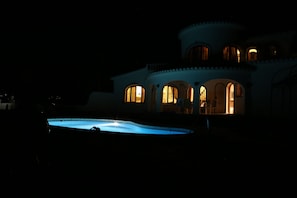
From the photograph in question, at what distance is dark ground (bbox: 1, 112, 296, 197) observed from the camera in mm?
4188

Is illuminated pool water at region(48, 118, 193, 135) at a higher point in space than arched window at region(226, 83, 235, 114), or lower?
lower

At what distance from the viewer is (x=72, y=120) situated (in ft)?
53.7

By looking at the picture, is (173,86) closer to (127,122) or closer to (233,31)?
(233,31)

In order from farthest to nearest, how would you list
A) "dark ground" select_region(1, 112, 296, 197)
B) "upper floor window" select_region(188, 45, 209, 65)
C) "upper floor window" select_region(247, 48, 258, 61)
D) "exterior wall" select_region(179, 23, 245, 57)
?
"upper floor window" select_region(188, 45, 209, 65), "exterior wall" select_region(179, 23, 245, 57), "upper floor window" select_region(247, 48, 258, 61), "dark ground" select_region(1, 112, 296, 197)

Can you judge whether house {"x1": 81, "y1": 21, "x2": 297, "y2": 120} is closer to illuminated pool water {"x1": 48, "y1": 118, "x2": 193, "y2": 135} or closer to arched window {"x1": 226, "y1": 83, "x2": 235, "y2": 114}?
arched window {"x1": 226, "y1": 83, "x2": 235, "y2": 114}

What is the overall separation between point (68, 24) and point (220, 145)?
30.0 metres

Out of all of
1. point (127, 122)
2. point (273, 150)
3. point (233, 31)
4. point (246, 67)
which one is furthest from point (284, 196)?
point (233, 31)

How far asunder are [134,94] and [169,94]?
358cm

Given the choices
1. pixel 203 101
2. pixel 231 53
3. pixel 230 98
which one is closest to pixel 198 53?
pixel 231 53

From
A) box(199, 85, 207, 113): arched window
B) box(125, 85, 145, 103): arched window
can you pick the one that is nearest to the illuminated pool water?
box(199, 85, 207, 113): arched window

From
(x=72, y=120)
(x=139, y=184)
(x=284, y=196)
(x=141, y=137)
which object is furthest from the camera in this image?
(x=72, y=120)

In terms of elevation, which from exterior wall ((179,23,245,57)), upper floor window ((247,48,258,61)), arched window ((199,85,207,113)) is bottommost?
arched window ((199,85,207,113))

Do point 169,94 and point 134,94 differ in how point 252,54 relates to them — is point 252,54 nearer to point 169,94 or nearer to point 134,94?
point 169,94

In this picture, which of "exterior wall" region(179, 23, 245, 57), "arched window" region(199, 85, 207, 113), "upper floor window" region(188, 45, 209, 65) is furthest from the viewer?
"upper floor window" region(188, 45, 209, 65)
